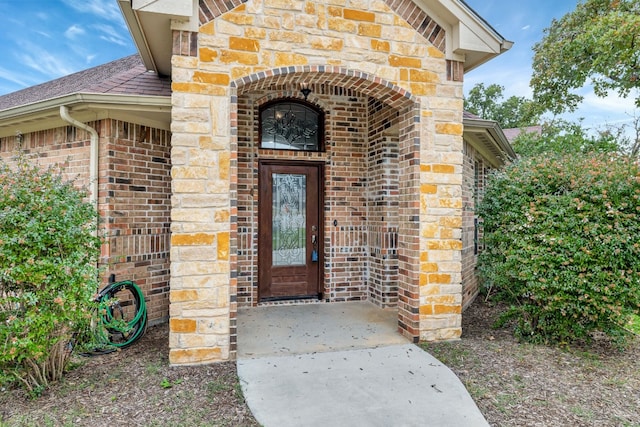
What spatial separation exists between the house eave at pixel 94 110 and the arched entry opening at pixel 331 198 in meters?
1.29

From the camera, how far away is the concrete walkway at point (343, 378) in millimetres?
2863

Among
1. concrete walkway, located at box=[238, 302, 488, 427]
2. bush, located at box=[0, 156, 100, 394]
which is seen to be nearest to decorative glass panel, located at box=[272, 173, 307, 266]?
concrete walkway, located at box=[238, 302, 488, 427]

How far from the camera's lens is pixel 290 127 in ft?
19.9

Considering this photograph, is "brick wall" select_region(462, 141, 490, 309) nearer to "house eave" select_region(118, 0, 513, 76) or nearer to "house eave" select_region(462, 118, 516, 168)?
"house eave" select_region(462, 118, 516, 168)

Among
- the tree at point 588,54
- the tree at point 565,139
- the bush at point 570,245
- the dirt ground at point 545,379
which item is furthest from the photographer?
the tree at point 565,139

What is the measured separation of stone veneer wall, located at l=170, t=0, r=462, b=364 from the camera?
366 centimetres

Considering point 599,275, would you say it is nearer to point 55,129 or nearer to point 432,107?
point 432,107

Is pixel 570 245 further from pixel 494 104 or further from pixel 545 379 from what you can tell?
pixel 494 104

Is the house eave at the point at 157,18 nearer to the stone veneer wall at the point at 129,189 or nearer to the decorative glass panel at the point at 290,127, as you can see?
the stone veneer wall at the point at 129,189

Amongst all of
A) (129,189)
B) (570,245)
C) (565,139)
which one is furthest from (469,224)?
(565,139)

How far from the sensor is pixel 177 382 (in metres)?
3.33

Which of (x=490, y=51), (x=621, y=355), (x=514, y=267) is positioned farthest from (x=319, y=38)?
(x=621, y=355)

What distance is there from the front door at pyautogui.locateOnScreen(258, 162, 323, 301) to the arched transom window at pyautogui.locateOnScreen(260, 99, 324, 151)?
0.32 m

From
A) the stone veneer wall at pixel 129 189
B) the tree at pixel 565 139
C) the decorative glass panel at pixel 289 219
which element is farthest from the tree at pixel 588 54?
the stone veneer wall at pixel 129 189
